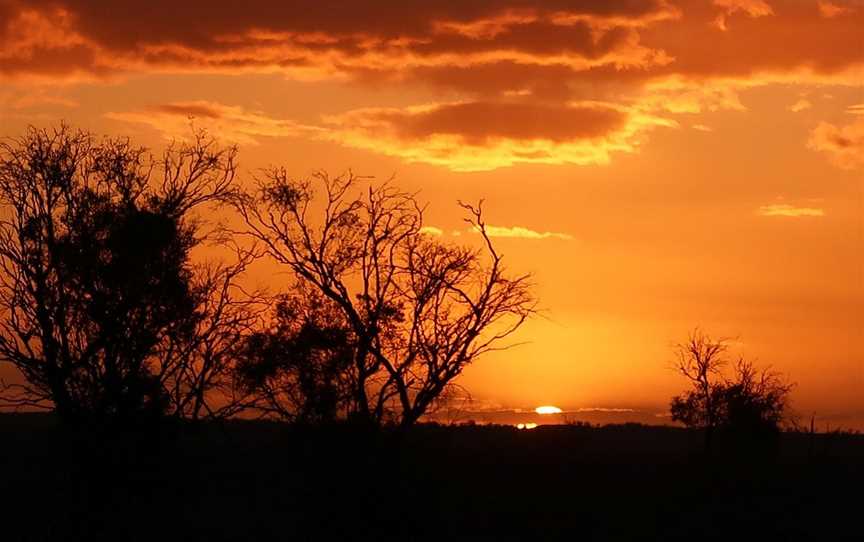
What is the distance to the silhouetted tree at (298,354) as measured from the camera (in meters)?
47.1

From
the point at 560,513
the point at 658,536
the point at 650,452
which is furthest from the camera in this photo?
the point at 650,452

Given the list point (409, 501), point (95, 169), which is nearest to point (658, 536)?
point (409, 501)

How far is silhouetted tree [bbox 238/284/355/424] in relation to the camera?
47062mm

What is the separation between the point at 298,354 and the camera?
48.1m

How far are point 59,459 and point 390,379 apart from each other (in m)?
12.8

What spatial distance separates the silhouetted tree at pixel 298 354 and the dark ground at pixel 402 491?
298 centimetres

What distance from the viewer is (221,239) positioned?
5019cm

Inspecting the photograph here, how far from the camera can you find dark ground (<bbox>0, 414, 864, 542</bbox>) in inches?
1371

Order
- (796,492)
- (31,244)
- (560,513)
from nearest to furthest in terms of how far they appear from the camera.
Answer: (31,244)
(560,513)
(796,492)

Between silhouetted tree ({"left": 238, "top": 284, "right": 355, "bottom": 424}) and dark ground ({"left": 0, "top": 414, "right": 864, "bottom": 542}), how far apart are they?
298 cm

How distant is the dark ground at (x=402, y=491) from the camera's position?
34.8 metres

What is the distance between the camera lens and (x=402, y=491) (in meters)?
34.5

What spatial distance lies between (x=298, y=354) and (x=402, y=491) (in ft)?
48.1

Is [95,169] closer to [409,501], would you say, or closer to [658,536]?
[409,501]
